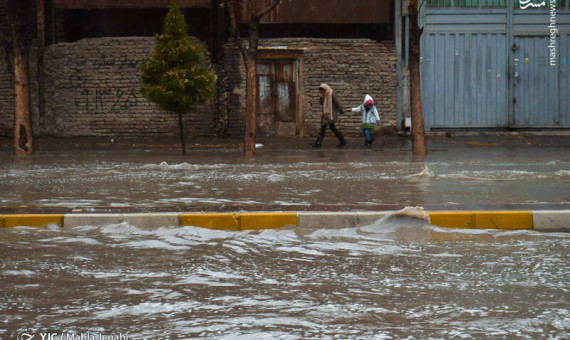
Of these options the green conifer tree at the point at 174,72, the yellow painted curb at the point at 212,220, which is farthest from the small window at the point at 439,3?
the yellow painted curb at the point at 212,220

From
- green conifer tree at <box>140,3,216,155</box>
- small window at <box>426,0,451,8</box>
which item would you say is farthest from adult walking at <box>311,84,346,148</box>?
small window at <box>426,0,451,8</box>

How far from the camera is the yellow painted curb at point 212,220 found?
875 centimetres

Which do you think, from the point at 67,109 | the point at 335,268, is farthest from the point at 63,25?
the point at 335,268

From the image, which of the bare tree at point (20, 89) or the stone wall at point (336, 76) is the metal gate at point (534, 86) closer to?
the stone wall at point (336, 76)

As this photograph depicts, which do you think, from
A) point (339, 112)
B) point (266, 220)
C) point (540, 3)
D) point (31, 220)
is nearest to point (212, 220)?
point (266, 220)

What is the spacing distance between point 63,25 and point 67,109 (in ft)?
8.08

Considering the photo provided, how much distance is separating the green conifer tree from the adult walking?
4183 mm

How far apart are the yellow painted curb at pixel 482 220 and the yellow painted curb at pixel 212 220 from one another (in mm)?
1924

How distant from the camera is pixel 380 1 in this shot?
2511 cm

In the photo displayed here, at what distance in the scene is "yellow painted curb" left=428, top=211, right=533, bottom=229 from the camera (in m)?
8.67

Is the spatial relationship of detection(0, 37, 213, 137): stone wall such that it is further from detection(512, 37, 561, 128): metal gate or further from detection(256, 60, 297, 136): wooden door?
detection(512, 37, 561, 128): metal gate

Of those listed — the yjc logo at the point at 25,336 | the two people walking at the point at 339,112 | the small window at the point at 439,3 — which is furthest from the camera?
the small window at the point at 439,3

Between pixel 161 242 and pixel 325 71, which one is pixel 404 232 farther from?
pixel 325 71

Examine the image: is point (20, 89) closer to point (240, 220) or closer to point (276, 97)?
point (276, 97)
